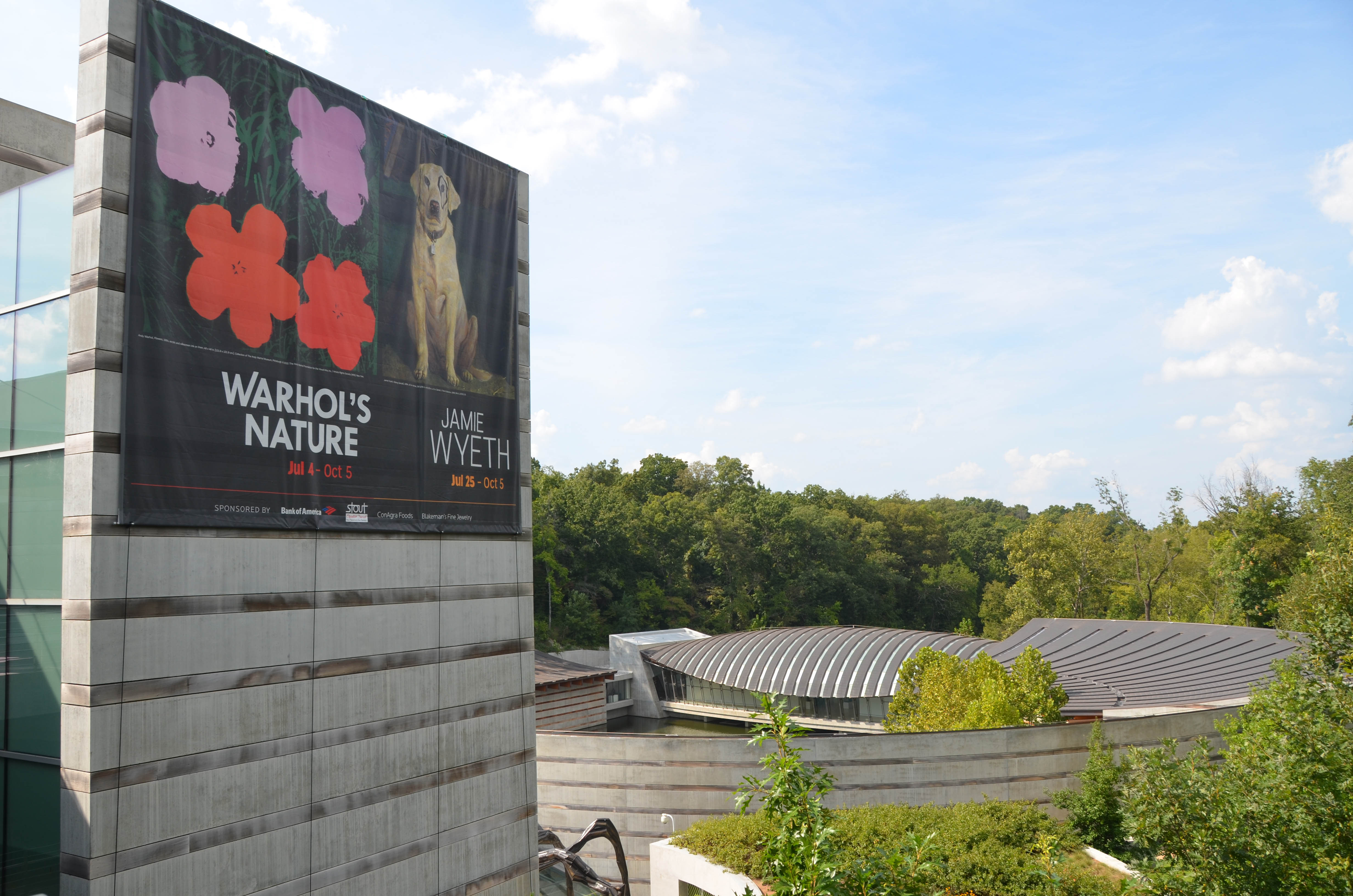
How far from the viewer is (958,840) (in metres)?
17.1

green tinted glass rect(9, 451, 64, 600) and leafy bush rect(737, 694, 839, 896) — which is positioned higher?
green tinted glass rect(9, 451, 64, 600)

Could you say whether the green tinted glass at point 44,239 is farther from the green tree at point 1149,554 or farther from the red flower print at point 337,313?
the green tree at point 1149,554

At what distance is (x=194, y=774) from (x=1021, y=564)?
57683mm

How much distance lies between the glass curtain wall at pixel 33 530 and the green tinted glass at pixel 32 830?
0.04 ft

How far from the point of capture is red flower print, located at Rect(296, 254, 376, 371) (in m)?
10.8

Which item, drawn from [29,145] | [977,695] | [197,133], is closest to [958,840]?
[977,695]

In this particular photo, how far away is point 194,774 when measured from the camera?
356 inches

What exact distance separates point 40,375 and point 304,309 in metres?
2.90

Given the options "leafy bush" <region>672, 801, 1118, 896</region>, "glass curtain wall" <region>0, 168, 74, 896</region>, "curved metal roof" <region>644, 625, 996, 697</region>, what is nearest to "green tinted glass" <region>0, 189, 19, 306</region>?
"glass curtain wall" <region>0, 168, 74, 896</region>

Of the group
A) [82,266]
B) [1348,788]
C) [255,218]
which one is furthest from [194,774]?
[1348,788]

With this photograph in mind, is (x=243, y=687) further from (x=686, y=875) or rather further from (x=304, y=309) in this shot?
(x=686, y=875)

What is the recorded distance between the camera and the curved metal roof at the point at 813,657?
113ft

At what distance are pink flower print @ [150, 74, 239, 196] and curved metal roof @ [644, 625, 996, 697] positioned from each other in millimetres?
27420

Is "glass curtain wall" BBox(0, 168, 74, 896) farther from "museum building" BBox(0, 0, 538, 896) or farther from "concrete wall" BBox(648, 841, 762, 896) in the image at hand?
"concrete wall" BBox(648, 841, 762, 896)
